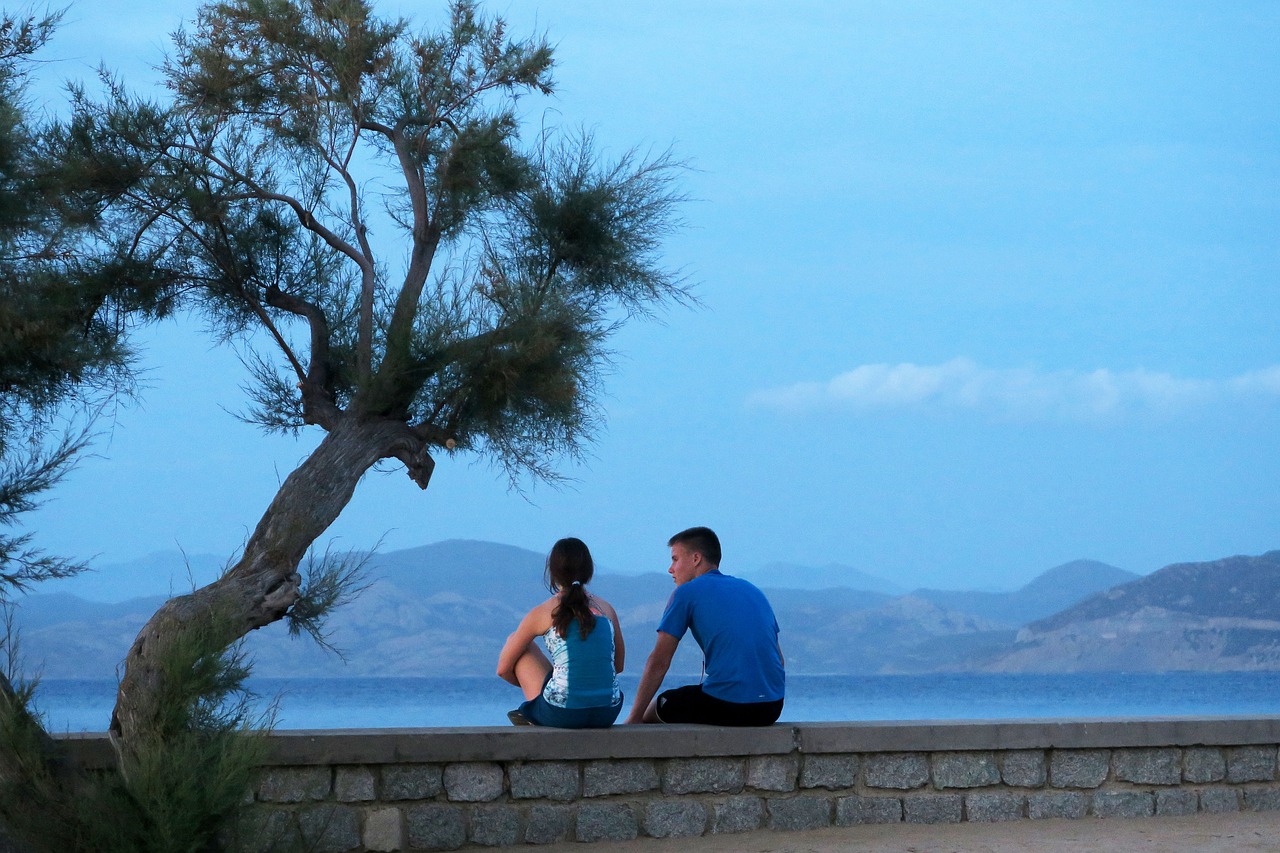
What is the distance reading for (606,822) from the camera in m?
4.93

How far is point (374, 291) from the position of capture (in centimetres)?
753

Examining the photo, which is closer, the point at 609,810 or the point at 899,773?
the point at 609,810

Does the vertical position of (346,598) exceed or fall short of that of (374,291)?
it falls short

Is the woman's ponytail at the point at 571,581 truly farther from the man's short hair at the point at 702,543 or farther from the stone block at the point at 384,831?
the stone block at the point at 384,831

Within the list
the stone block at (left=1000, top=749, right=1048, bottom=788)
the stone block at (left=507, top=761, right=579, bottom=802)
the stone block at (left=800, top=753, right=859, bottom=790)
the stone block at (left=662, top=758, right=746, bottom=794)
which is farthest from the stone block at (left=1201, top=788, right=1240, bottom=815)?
the stone block at (left=507, top=761, right=579, bottom=802)

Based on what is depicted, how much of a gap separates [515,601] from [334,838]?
82836 millimetres

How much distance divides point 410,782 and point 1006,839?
2.41 m

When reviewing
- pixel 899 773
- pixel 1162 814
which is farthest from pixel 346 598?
pixel 1162 814

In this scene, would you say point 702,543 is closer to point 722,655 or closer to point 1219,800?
point 722,655

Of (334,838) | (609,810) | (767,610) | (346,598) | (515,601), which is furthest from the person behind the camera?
(515,601)

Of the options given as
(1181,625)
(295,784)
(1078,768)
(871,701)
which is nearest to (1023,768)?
(1078,768)

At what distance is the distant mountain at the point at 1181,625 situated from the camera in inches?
2660

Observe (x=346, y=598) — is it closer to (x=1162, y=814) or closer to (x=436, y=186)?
(x=436, y=186)

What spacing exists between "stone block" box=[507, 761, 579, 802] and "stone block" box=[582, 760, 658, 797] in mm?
59
